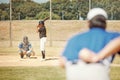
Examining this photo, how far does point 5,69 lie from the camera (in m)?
14.4

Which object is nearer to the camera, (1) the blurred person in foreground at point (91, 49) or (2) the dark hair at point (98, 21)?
(1) the blurred person in foreground at point (91, 49)

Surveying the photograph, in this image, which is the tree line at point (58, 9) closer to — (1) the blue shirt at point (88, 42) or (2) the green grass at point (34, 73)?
(2) the green grass at point (34, 73)

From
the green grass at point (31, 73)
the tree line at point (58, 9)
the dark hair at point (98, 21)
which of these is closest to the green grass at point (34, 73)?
the green grass at point (31, 73)

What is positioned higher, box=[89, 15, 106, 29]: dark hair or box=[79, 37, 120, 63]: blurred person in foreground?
box=[89, 15, 106, 29]: dark hair

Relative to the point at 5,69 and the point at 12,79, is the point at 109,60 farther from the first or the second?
the point at 5,69

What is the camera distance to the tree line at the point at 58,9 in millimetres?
34000

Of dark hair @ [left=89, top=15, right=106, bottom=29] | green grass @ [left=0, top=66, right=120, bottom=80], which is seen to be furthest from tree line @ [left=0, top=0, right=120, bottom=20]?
dark hair @ [left=89, top=15, right=106, bottom=29]

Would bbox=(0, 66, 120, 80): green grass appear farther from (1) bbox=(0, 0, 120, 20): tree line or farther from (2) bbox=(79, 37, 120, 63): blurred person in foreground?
(1) bbox=(0, 0, 120, 20): tree line

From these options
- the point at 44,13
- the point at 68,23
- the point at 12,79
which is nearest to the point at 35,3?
the point at 44,13

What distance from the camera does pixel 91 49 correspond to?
11.2 ft

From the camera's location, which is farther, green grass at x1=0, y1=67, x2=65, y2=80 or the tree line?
Answer: the tree line

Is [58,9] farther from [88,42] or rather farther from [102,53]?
[102,53]

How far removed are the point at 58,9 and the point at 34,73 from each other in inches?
971

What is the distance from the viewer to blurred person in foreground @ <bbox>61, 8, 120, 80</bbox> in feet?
11.2
